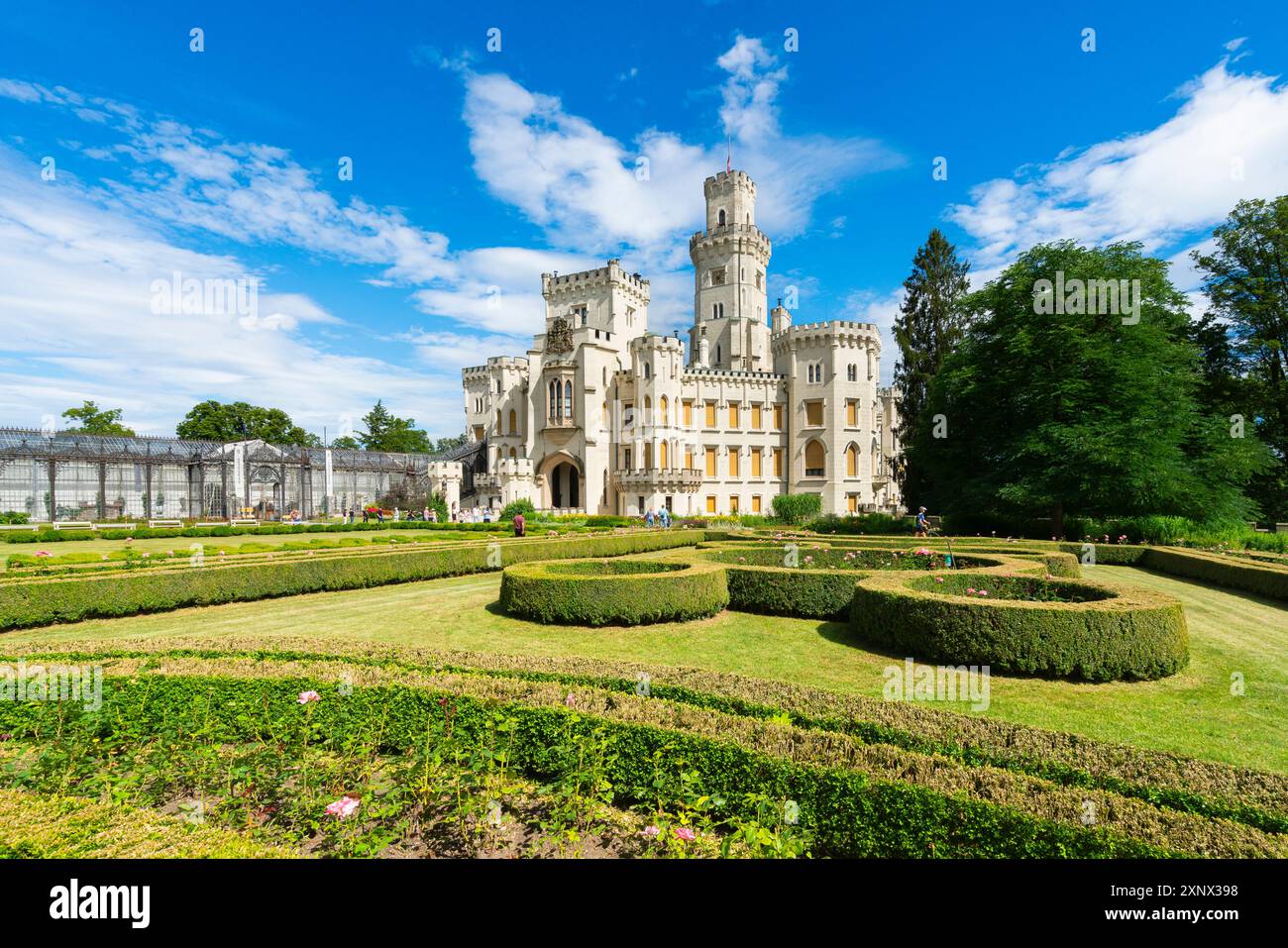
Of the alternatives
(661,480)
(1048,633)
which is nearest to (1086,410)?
(1048,633)

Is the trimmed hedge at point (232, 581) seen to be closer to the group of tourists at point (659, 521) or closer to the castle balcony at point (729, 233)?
the group of tourists at point (659, 521)

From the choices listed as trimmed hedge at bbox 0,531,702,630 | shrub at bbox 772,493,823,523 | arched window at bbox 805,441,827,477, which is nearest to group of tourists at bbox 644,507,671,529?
shrub at bbox 772,493,823,523

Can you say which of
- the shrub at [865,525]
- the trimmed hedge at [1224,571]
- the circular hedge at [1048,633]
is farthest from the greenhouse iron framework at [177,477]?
the trimmed hedge at [1224,571]

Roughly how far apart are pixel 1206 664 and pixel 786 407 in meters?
43.1

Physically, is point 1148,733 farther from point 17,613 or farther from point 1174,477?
point 1174,477

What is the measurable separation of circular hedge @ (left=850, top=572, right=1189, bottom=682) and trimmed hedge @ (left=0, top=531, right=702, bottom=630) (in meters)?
14.3

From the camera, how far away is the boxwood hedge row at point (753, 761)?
12.5 feet

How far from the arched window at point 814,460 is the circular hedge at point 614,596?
38950 millimetres

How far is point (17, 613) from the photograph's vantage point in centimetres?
1228

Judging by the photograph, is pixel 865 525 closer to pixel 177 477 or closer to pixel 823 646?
pixel 823 646

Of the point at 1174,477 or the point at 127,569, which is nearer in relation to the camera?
the point at 127,569

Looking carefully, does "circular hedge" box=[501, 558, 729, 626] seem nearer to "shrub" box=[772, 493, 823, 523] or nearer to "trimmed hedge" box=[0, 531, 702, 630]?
"trimmed hedge" box=[0, 531, 702, 630]

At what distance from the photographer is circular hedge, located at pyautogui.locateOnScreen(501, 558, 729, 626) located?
12.5 m
